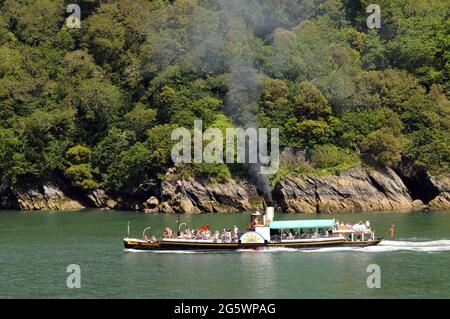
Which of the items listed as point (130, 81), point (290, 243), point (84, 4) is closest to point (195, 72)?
point (130, 81)

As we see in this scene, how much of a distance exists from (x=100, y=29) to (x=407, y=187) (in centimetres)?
4866

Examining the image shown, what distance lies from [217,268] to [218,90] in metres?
53.1

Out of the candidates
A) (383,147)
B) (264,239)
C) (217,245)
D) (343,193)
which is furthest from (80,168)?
(264,239)

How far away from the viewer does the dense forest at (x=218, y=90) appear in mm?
102125

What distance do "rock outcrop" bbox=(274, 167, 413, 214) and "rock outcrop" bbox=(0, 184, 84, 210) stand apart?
86.8ft

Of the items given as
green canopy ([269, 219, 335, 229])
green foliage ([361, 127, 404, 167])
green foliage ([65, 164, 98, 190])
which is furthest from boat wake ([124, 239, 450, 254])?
green foliage ([65, 164, 98, 190])

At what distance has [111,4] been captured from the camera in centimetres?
12475

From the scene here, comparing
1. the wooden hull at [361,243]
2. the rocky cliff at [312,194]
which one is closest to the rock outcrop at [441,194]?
the rocky cliff at [312,194]

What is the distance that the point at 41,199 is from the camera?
10538 cm

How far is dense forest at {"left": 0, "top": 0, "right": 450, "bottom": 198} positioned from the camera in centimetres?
10212

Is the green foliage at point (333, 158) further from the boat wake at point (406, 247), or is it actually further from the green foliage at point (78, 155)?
the boat wake at point (406, 247)

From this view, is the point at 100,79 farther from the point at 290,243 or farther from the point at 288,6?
the point at 290,243

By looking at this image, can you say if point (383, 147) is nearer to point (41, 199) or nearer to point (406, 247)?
point (406, 247)

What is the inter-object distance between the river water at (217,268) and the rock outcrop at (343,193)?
14866 millimetres
